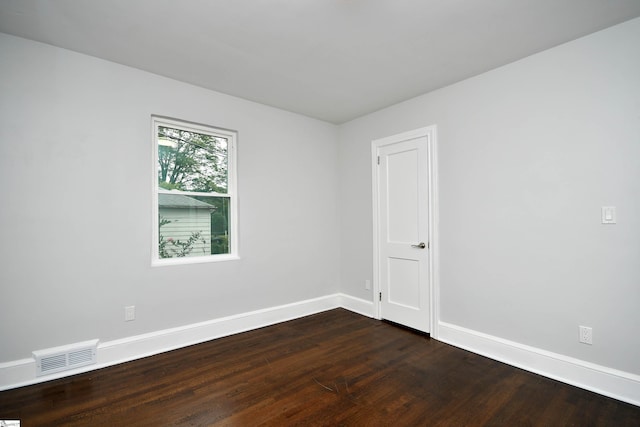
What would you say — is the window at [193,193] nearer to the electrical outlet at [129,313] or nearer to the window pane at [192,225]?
the window pane at [192,225]

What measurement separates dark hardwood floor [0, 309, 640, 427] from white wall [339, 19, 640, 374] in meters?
0.47

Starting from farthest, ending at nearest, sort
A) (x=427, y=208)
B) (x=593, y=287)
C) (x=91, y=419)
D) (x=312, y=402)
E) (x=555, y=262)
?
1. (x=427, y=208)
2. (x=555, y=262)
3. (x=593, y=287)
4. (x=312, y=402)
5. (x=91, y=419)

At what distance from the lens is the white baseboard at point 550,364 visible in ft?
7.27

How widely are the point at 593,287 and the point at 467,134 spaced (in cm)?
167

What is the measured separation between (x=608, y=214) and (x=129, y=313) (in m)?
4.02

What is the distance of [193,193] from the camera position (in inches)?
132

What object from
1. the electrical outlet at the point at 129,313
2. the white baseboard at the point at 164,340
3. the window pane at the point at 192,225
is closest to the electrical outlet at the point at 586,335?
the white baseboard at the point at 164,340

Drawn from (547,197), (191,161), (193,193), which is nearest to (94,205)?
(193,193)

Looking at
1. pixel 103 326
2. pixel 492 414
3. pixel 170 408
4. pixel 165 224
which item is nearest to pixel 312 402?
pixel 170 408

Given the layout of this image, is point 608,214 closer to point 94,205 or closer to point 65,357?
point 94,205

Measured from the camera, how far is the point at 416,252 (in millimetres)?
3578

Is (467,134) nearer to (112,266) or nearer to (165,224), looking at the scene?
(165,224)

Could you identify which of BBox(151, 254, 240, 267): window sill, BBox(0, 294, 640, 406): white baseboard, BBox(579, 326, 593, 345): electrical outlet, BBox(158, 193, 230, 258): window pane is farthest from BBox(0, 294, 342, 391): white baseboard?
BBox(579, 326, 593, 345): electrical outlet

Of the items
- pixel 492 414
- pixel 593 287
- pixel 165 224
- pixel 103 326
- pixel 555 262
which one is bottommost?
pixel 492 414
